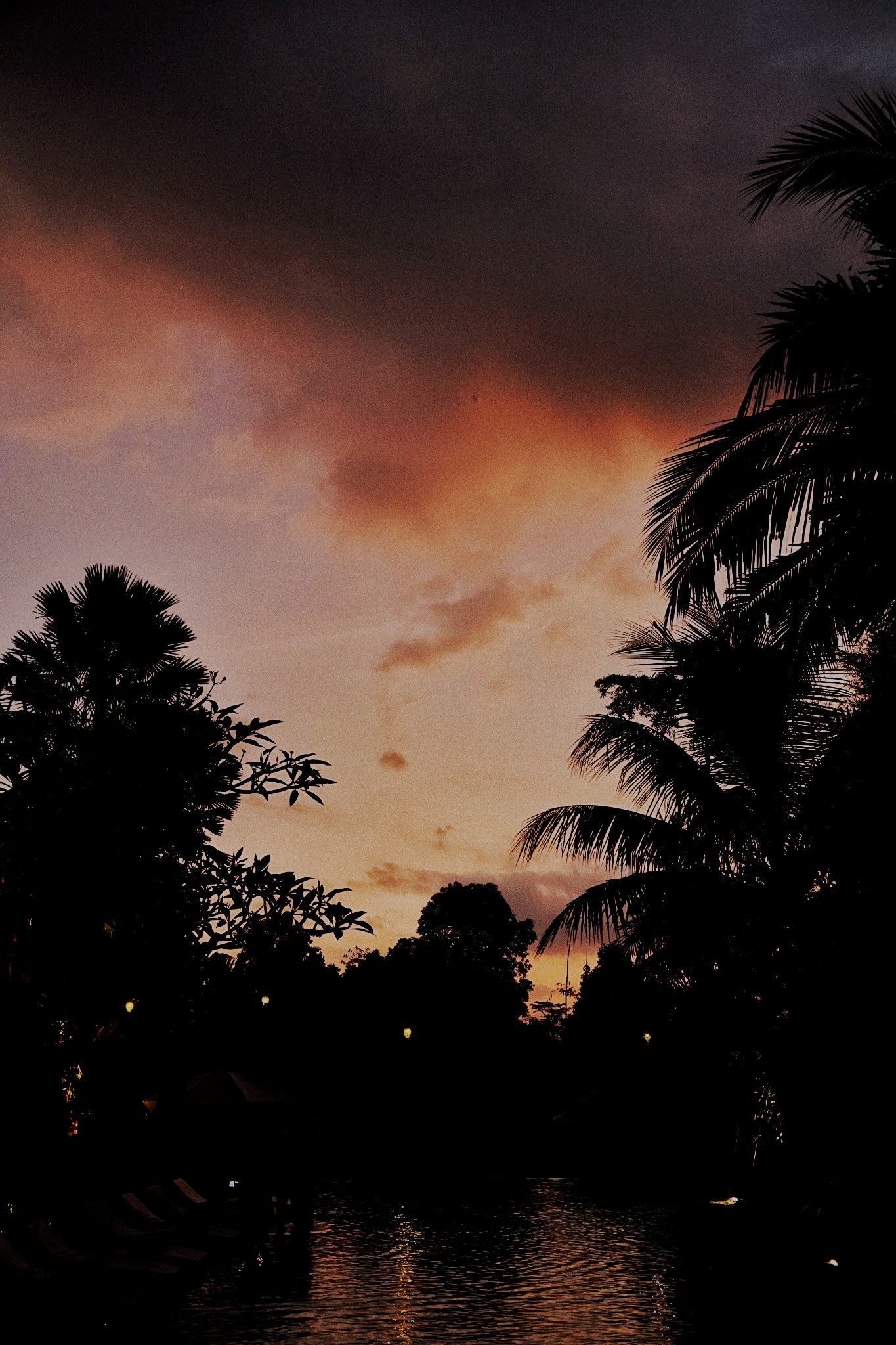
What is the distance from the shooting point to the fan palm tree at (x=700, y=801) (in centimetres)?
1330

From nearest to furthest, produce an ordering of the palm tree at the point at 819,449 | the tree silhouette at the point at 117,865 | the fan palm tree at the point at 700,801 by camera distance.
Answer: the tree silhouette at the point at 117,865 < the palm tree at the point at 819,449 < the fan palm tree at the point at 700,801

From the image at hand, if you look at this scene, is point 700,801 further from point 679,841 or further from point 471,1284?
point 471,1284

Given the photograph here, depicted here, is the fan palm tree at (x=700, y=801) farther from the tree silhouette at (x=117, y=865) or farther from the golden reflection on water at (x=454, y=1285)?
the tree silhouette at (x=117, y=865)

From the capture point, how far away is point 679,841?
47.2ft

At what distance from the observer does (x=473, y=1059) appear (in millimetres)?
41812

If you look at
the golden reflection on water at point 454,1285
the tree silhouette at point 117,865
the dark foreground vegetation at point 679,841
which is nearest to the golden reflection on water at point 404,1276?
the golden reflection on water at point 454,1285

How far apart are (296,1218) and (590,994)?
4713 cm

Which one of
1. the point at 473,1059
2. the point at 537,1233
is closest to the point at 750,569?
the point at 537,1233

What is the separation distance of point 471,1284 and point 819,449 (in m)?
9.70

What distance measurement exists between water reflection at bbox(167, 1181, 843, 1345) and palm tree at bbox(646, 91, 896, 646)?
6414 millimetres

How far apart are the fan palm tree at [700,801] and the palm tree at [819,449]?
10.6 feet

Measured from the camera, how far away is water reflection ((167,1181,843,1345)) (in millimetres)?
9438

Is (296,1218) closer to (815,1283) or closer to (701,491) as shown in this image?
(815,1283)

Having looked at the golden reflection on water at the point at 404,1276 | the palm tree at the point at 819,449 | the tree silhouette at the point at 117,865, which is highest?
the palm tree at the point at 819,449
